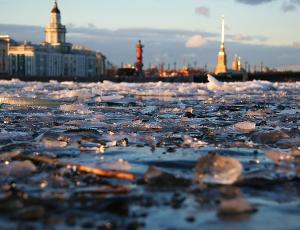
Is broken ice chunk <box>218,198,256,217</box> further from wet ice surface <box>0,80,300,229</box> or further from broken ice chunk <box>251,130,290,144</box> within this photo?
broken ice chunk <box>251,130,290,144</box>

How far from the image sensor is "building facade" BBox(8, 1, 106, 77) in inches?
4286

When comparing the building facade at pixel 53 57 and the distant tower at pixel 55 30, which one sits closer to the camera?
the building facade at pixel 53 57

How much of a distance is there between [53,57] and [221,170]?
383 feet

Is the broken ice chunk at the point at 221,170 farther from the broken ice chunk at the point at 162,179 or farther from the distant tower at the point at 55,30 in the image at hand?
the distant tower at the point at 55,30

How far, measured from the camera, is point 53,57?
11675 centimetres

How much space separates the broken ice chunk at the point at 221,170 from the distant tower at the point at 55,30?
394 ft

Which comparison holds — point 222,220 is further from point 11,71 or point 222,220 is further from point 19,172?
point 11,71

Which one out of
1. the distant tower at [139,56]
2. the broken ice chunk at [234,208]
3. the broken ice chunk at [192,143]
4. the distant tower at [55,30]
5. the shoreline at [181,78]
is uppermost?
the distant tower at [55,30]

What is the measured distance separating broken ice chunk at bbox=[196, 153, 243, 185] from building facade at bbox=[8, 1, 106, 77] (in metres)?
106

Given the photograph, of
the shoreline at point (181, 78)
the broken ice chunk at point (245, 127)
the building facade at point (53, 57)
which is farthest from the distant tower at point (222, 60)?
the broken ice chunk at point (245, 127)

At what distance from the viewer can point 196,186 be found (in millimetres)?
2762

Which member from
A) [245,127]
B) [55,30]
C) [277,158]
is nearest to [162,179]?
[277,158]

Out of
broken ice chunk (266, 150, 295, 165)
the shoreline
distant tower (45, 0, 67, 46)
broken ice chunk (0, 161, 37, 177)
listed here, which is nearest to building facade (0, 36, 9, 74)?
distant tower (45, 0, 67, 46)

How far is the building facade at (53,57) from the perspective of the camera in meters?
109
